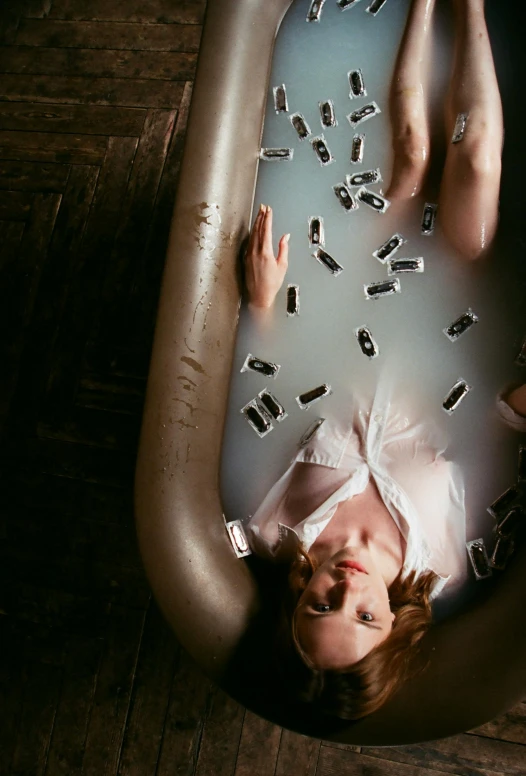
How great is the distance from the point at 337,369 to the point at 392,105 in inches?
23.6

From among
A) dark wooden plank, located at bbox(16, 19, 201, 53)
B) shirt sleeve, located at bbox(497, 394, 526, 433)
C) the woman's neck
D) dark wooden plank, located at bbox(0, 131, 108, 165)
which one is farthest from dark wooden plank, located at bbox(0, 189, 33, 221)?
shirt sleeve, located at bbox(497, 394, 526, 433)

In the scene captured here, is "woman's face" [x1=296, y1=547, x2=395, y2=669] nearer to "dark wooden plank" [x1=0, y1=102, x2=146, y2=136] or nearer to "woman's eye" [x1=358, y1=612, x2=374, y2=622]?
"woman's eye" [x1=358, y1=612, x2=374, y2=622]

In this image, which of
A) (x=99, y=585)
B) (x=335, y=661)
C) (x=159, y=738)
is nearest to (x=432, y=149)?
(x=335, y=661)

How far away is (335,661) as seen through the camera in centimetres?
89

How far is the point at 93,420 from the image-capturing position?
5.06 feet

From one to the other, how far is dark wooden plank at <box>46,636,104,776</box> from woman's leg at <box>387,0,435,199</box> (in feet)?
4.10

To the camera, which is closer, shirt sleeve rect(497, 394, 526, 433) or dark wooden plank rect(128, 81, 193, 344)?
shirt sleeve rect(497, 394, 526, 433)

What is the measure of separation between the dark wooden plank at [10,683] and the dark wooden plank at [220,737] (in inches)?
17.1

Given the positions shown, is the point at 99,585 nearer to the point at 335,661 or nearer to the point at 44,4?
the point at 335,661

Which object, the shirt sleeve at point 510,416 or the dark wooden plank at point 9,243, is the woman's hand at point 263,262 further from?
the dark wooden plank at point 9,243

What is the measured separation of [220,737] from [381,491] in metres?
0.70

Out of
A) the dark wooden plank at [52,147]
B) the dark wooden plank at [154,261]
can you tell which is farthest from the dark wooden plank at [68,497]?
the dark wooden plank at [52,147]

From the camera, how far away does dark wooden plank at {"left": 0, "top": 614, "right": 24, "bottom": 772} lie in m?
1.43

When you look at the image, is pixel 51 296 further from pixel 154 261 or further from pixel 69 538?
pixel 69 538
